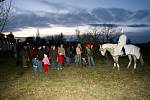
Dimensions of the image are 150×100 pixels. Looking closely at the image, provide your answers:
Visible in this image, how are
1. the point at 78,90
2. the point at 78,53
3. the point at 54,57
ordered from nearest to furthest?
the point at 78,90
the point at 54,57
the point at 78,53

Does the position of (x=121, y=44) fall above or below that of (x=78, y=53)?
above

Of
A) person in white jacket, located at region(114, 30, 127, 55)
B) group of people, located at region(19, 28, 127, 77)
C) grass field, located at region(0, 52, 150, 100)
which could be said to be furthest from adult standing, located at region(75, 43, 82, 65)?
grass field, located at region(0, 52, 150, 100)

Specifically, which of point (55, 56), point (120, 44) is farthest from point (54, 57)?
point (120, 44)

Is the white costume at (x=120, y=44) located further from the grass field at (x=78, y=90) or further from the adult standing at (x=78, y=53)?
the grass field at (x=78, y=90)

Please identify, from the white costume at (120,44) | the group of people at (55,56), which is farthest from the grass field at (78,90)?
the white costume at (120,44)

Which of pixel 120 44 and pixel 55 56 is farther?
pixel 55 56

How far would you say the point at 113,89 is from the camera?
39.8 feet

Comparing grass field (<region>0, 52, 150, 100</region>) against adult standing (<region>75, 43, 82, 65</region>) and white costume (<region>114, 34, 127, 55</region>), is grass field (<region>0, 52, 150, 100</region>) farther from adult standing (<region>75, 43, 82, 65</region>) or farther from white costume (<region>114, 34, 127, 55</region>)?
adult standing (<region>75, 43, 82, 65</region>)

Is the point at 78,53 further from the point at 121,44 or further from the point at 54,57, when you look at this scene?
the point at 121,44

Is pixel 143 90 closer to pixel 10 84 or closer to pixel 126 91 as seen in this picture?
pixel 126 91

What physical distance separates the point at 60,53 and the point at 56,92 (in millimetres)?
10354

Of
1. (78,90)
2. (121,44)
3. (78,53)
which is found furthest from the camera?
(78,53)

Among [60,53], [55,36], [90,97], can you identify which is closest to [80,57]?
[60,53]

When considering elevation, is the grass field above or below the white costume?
below
